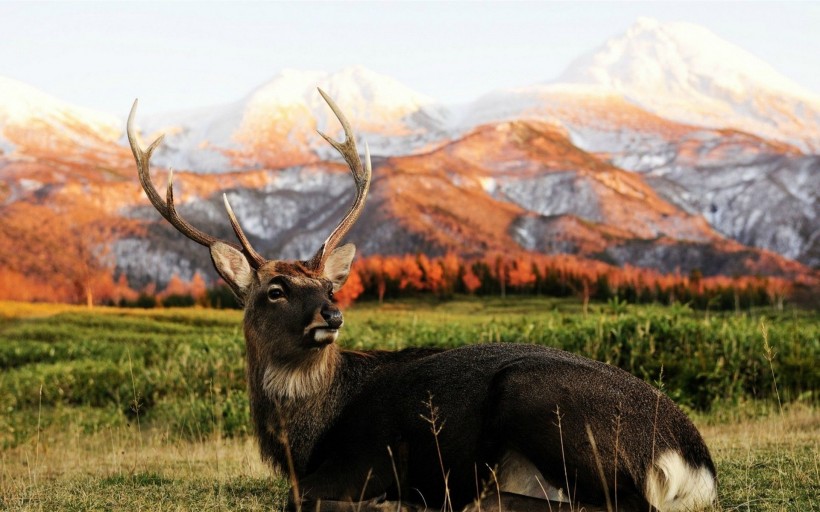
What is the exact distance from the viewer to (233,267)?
6.55 meters

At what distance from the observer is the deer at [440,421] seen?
5125mm

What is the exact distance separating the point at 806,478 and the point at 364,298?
25.1 meters

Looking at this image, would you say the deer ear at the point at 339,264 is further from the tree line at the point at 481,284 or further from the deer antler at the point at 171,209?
the tree line at the point at 481,284

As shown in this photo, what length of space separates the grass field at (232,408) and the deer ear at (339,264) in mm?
1548

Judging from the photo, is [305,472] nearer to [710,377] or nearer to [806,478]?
[806,478]

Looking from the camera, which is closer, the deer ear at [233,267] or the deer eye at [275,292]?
the deer eye at [275,292]

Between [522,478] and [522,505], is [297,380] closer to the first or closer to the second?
[522,478]

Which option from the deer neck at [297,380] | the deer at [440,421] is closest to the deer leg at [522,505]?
the deer at [440,421]

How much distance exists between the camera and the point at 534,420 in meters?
5.19

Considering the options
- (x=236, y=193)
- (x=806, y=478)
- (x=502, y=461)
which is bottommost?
(x=236, y=193)

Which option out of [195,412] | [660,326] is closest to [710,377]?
[660,326]

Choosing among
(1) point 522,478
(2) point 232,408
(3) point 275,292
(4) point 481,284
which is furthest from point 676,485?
(4) point 481,284

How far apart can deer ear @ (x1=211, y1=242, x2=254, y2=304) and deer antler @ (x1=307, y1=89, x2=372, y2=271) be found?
454mm

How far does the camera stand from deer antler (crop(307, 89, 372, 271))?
677 centimetres
